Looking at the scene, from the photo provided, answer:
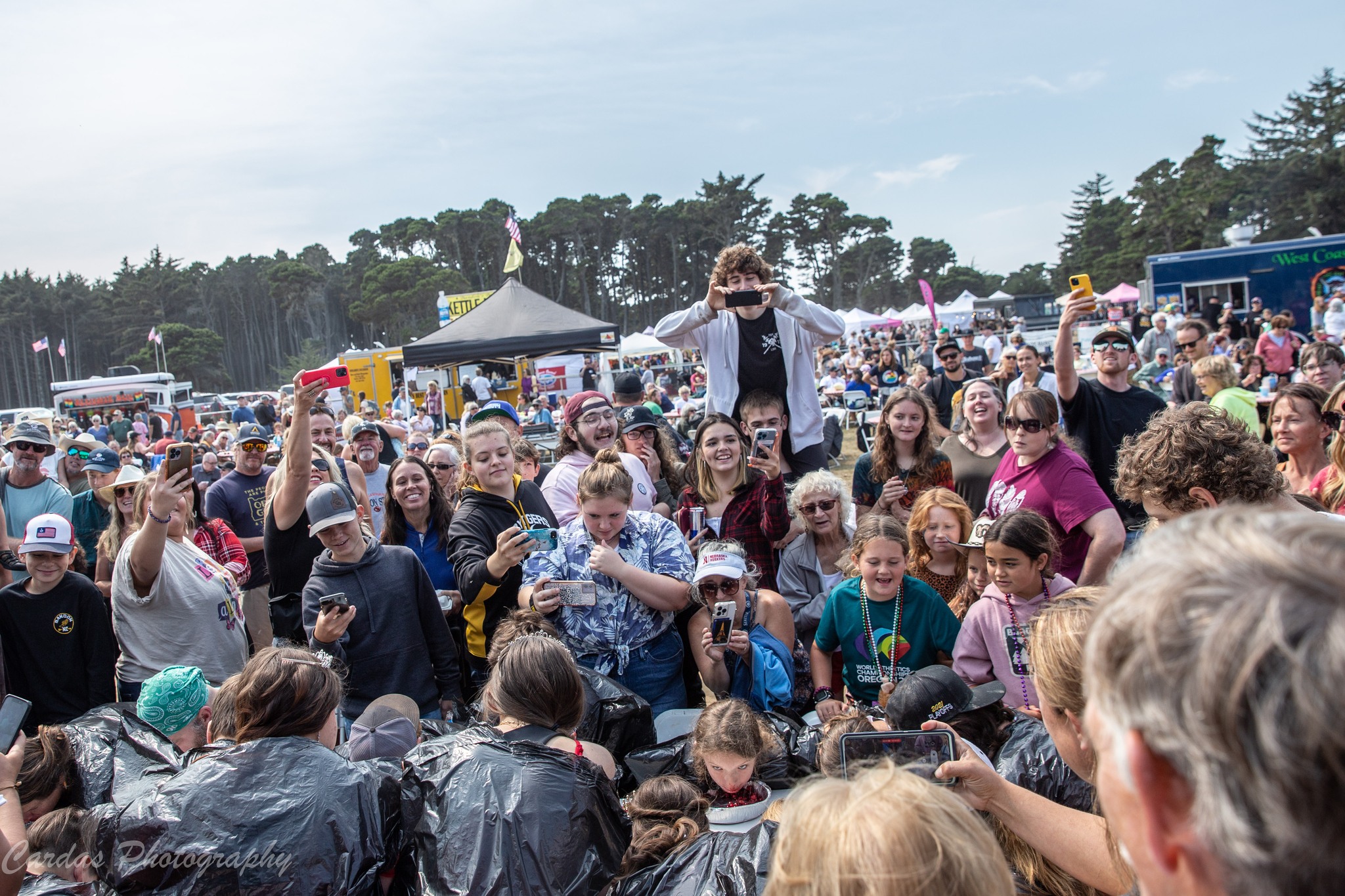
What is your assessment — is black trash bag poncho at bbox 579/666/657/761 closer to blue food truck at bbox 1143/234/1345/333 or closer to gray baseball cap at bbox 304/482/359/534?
gray baseball cap at bbox 304/482/359/534

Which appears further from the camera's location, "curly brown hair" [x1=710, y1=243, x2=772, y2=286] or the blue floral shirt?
"curly brown hair" [x1=710, y1=243, x2=772, y2=286]

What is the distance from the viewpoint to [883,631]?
3.47 meters

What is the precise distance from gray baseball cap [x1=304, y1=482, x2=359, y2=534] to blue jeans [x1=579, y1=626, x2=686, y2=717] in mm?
1144

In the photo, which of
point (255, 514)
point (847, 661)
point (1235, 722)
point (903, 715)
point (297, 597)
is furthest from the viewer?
point (255, 514)

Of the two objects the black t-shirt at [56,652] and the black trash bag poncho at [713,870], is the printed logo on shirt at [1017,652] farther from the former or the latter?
the black t-shirt at [56,652]

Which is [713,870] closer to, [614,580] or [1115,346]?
[614,580]

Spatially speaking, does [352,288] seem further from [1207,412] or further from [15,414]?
[1207,412]

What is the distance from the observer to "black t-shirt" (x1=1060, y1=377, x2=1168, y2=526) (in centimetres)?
465

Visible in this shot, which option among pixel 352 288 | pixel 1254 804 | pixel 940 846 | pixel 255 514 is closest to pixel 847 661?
pixel 940 846

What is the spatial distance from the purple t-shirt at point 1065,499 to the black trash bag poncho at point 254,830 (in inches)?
109

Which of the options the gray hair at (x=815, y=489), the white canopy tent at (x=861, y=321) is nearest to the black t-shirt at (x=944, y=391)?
the gray hair at (x=815, y=489)

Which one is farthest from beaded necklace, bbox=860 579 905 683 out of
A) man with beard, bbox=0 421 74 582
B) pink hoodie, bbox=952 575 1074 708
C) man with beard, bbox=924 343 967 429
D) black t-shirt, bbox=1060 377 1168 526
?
man with beard, bbox=0 421 74 582

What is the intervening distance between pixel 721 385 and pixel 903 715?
2.64 metres

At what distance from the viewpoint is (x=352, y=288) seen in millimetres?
89375
